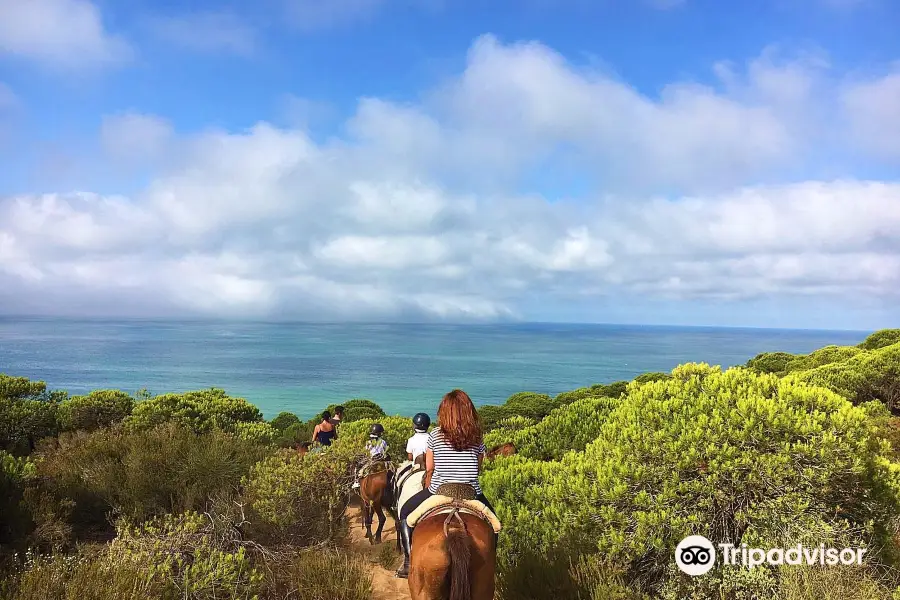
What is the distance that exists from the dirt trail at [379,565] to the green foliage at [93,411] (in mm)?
10853

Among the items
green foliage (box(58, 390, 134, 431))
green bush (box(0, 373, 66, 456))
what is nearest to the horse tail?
green bush (box(0, 373, 66, 456))

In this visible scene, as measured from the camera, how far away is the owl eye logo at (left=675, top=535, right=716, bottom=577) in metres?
5.60

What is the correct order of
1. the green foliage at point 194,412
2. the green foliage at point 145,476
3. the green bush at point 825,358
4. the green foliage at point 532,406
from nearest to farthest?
the green foliage at point 145,476, the green foliage at point 194,412, the green bush at point 825,358, the green foliage at point 532,406

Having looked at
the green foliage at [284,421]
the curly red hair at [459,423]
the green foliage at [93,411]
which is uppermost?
the curly red hair at [459,423]

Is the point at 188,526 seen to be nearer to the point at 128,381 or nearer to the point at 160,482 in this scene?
the point at 160,482

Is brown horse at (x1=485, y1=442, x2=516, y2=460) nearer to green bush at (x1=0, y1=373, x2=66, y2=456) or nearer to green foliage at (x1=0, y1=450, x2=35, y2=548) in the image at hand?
green foliage at (x1=0, y1=450, x2=35, y2=548)

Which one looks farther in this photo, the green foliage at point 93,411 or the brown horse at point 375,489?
the green foliage at point 93,411

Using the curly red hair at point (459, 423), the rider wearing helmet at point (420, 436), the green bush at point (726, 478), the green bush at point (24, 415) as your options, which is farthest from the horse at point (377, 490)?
the green bush at point (24, 415)

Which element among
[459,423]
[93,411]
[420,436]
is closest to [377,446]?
[420,436]

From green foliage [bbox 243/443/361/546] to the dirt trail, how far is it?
2.44 feet

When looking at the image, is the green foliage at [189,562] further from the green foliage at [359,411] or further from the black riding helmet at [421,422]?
the green foliage at [359,411]

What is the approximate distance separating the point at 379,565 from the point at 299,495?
185 cm

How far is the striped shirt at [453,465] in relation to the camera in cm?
497

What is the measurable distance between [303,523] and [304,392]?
59.0 m
